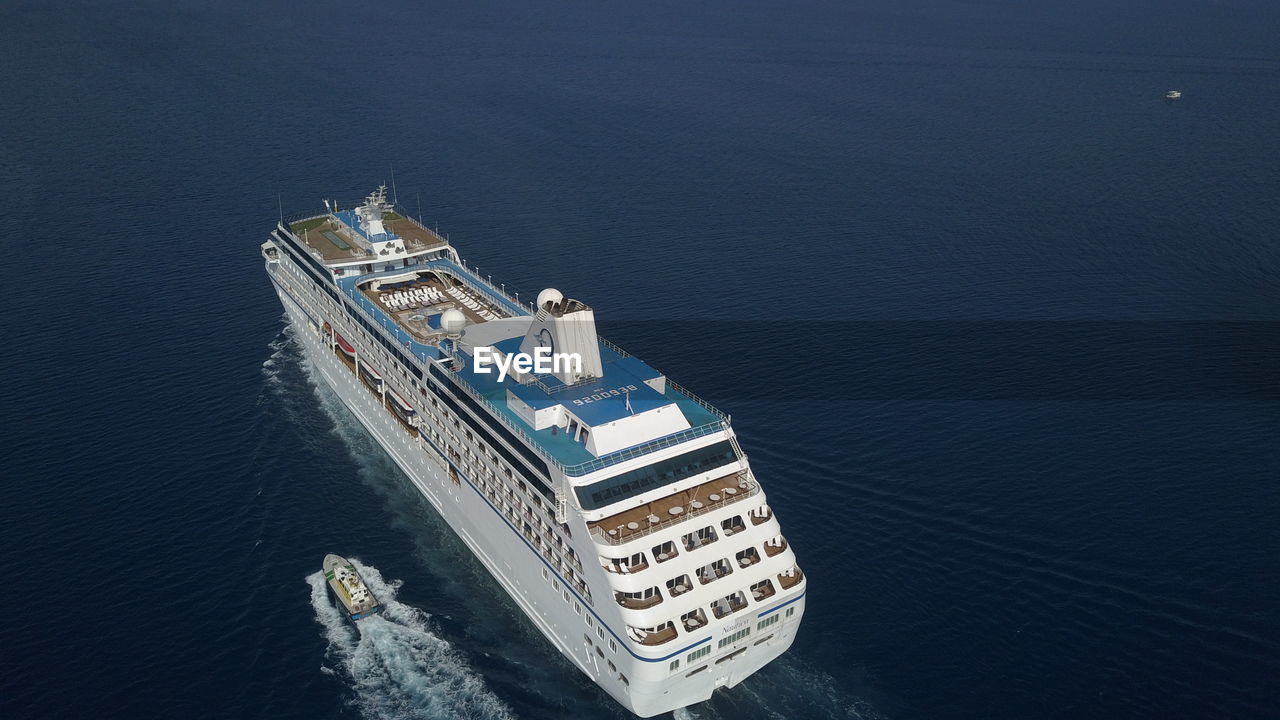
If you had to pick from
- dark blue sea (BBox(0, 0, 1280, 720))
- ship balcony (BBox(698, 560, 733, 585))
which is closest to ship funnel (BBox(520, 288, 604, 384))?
ship balcony (BBox(698, 560, 733, 585))

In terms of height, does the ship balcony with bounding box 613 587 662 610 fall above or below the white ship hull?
above

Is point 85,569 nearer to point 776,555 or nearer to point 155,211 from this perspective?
point 776,555

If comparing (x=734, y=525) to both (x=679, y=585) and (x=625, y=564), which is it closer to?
(x=679, y=585)

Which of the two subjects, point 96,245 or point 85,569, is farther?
point 96,245

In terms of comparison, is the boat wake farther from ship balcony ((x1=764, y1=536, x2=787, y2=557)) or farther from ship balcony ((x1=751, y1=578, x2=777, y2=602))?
ship balcony ((x1=764, y1=536, x2=787, y2=557))

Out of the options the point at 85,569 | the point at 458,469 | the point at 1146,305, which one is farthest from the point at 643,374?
the point at 1146,305

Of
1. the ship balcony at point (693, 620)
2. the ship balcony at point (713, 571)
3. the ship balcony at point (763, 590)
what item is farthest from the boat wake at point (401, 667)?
the ship balcony at point (763, 590)

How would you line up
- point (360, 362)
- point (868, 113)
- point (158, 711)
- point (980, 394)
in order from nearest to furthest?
1. point (158, 711)
2. point (360, 362)
3. point (980, 394)
4. point (868, 113)
